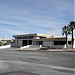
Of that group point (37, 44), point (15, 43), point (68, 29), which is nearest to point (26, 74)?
point (68, 29)

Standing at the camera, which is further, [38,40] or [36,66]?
[38,40]

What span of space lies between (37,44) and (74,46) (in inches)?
683

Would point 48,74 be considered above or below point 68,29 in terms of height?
below

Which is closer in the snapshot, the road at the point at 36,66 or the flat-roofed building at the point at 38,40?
the road at the point at 36,66

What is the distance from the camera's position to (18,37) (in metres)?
99.4

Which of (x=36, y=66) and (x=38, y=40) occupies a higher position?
(x=38, y=40)

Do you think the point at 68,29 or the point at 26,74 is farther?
the point at 68,29

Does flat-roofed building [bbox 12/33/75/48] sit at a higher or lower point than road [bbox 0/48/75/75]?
higher

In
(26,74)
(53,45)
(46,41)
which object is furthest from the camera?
(46,41)

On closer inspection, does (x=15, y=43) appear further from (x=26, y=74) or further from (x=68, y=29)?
(x=26, y=74)

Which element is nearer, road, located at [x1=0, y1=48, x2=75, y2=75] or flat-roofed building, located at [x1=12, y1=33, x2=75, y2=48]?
road, located at [x1=0, y1=48, x2=75, y2=75]

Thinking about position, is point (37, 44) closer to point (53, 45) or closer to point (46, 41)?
point (46, 41)

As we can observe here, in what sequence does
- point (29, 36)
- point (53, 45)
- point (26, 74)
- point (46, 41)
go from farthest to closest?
point (29, 36) < point (46, 41) < point (53, 45) < point (26, 74)

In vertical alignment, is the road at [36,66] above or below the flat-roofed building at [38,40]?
below
